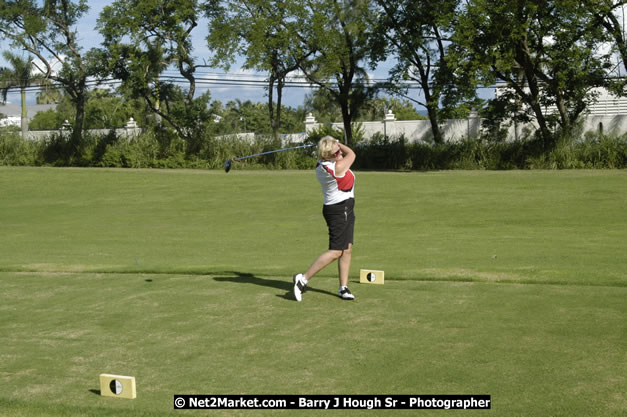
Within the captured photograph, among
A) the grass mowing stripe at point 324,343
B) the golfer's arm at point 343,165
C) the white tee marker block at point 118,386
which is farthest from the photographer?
the golfer's arm at point 343,165

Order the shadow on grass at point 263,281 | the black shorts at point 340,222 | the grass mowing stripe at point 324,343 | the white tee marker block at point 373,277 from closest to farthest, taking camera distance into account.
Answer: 1. the grass mowing stripe at point 324,343
2. the black shorts at point 340,222
3. the shadow on grass at point 263,281
4. the white tee marker block at point 373,277

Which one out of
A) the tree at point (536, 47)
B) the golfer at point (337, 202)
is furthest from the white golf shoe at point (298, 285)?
the tree at point (536, 47)

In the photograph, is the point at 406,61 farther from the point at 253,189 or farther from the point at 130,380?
the point at 130,380

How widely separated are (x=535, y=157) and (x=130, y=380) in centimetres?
2925

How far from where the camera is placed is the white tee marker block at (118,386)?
17.5ft

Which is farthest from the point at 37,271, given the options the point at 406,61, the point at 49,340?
the point at 406,61

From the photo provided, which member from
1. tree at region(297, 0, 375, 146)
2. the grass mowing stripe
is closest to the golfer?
the grass mowing stripe

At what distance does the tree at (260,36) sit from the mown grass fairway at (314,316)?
22895mm

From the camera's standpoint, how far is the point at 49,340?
7.00 meters

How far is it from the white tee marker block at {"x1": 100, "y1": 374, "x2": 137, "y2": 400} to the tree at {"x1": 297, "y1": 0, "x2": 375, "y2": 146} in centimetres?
3298

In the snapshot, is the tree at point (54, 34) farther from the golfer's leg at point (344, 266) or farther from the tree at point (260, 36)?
the golfer's leg at point (344, 266)

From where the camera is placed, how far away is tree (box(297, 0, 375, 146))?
39.2 m

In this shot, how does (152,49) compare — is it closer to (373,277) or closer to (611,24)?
(611,24)

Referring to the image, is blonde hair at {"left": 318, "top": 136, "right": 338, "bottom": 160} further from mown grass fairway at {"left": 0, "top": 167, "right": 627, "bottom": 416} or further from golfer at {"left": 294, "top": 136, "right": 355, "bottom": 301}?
mown grass fairway at {"left": 0, "top": 167, "right": 627, "bottom": 416}
